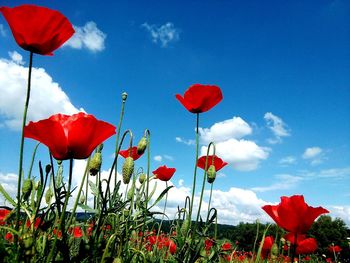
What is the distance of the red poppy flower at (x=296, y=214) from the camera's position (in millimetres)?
1803

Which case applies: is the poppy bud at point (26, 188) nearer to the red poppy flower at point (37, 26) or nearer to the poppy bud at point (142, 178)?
the red poppy flower at point (37, 26)

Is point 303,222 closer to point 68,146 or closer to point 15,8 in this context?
point 68,146

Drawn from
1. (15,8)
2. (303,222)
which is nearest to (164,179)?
(303,222)

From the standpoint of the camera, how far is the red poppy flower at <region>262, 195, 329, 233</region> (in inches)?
71.0

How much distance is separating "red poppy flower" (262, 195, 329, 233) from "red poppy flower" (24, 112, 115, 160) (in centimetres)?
98

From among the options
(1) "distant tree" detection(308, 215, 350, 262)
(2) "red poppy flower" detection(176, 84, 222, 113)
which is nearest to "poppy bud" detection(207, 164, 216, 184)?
(2) "red poppy flower" detection(176, 84, 222, 113)

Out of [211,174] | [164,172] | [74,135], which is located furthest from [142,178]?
[74,135]

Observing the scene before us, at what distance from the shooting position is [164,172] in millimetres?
3623

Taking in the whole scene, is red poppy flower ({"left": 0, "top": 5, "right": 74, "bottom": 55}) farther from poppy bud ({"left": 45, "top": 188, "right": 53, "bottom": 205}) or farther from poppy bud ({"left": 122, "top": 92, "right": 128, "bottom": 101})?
poppy bud ({"left": 45, "top": 188, "right": 53, "bottom": 205})

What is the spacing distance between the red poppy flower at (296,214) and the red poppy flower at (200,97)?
97 centimetres

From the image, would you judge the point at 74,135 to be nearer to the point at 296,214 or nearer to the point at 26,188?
the point at 26,188

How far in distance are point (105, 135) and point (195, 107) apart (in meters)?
1.29

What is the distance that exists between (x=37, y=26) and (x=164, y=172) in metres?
2.43

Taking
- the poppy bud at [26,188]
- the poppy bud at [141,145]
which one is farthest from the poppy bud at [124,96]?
the poppy bud at [26,188]
